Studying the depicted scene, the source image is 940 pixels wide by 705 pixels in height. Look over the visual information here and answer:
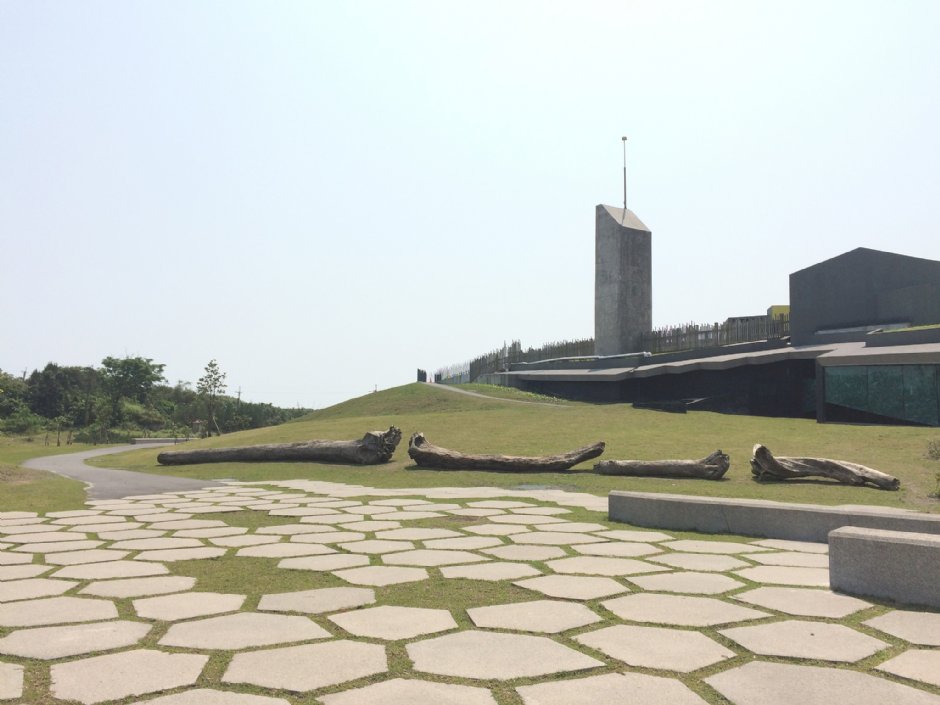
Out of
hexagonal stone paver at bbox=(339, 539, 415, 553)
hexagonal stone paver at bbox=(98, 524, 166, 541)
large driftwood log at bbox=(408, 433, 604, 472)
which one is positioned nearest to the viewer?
hexagonal stone paver at bbox=(339, 539, 415, 553)

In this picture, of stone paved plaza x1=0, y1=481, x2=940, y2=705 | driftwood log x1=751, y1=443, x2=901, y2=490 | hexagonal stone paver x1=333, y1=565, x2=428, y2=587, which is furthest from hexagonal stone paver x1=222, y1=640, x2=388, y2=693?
driftwood log x1=751, y1=443, x2=901, y2=490

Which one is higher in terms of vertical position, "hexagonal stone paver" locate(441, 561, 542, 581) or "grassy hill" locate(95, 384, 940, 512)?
"grassy hill" locate(95, 384, 940, 512)

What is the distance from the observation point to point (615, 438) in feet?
41.4

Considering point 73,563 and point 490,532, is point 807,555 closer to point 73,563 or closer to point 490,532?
point 490,532

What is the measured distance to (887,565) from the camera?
312 cm

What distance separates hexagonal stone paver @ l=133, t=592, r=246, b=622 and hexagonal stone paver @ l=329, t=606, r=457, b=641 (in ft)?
1.88

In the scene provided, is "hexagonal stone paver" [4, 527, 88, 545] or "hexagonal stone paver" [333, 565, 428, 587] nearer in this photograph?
"hexagonal stone paver" [333, 565, 428, 587]

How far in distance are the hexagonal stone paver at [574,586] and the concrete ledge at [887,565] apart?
1019mm

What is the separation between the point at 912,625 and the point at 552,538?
2.40 m

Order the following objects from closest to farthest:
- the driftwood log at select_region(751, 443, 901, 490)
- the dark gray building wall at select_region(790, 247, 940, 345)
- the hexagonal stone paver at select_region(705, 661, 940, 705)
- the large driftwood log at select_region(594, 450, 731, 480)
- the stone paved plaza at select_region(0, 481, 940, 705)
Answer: the hexagonal stone paver at select_region(705, 661, 940, 705)
the stone paved plaza at select_region(0, 481, 940, 705)
the driftwood log at select_region(751, 443, 901, 490)
the large driftwood log at select_region(594, 450, 731, 480)
the dark gray building wall at select_region(790, 247, 940, 345)

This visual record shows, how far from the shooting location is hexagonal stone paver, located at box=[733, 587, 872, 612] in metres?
2.92

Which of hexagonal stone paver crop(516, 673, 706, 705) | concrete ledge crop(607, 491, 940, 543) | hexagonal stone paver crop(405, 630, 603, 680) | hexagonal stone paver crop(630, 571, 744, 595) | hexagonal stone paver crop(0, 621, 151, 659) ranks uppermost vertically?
concrete ledge crop(607, 491, 940, 543)

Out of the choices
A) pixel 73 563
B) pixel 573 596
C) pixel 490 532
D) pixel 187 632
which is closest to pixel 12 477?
pixel 73 563

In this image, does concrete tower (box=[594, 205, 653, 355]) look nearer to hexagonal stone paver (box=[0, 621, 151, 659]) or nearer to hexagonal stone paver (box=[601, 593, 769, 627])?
hexagonal stone paver (box=[601, 593, 769, 627])
